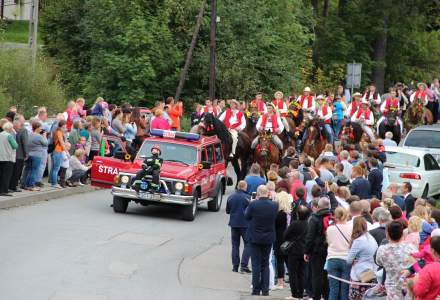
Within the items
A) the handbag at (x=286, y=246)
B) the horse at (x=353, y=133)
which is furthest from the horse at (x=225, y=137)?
the handbag at (x=286, y=246)

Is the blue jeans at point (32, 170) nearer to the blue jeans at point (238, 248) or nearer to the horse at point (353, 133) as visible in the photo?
the blue jeans at point (238, 248)

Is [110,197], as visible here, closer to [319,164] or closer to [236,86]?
[319,164]

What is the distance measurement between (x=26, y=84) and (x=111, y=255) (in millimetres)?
17975

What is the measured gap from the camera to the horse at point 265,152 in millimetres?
26422

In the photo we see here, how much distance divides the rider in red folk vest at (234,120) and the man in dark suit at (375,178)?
26.8ft

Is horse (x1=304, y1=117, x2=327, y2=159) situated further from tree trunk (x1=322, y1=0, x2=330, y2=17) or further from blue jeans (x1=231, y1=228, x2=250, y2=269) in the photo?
tree trunk (x1=322, y1=0, x2=330, y2=17)

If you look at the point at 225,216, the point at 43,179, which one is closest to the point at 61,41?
the point at 43,179

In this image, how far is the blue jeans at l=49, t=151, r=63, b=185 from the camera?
2559cm

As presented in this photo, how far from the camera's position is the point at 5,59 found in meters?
35.1

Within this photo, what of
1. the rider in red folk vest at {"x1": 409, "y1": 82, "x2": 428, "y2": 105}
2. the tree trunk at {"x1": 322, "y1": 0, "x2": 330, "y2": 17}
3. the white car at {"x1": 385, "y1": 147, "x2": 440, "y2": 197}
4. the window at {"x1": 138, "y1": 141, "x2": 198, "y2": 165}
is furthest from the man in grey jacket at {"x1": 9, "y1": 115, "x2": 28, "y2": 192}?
the tree trunk at {"x1": 322, "y1": 0, "x2": 330, "y2": 17}

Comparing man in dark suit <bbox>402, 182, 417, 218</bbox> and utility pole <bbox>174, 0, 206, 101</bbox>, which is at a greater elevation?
utility pole <bbox>174, 0, 206, 101</bbox>

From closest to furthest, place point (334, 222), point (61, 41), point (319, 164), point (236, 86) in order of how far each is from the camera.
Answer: point (334, 222) < point (319, 164) < point (236, 86) < point (61, 41)

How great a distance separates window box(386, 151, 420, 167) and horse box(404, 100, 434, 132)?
976cm

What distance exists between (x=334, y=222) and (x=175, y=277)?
404 centimetres
